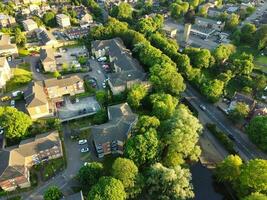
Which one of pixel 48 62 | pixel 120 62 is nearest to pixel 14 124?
pixel 48 62

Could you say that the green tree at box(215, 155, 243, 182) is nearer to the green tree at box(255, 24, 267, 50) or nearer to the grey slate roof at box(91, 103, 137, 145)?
the grey slate roof at box(91, 103, 137, 145)

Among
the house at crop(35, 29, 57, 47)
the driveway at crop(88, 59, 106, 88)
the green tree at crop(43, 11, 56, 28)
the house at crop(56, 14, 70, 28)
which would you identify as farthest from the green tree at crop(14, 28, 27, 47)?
the driveway at crop(88, 59, 106, 88)

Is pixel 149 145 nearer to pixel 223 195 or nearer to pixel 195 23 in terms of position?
pixel 223 195

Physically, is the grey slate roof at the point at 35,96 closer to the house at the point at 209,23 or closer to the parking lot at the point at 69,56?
the parking lot at the point at 69,56

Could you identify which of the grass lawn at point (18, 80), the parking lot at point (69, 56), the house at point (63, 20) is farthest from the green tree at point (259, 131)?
the house at point (63, 20)

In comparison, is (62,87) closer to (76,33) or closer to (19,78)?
(19,78)
